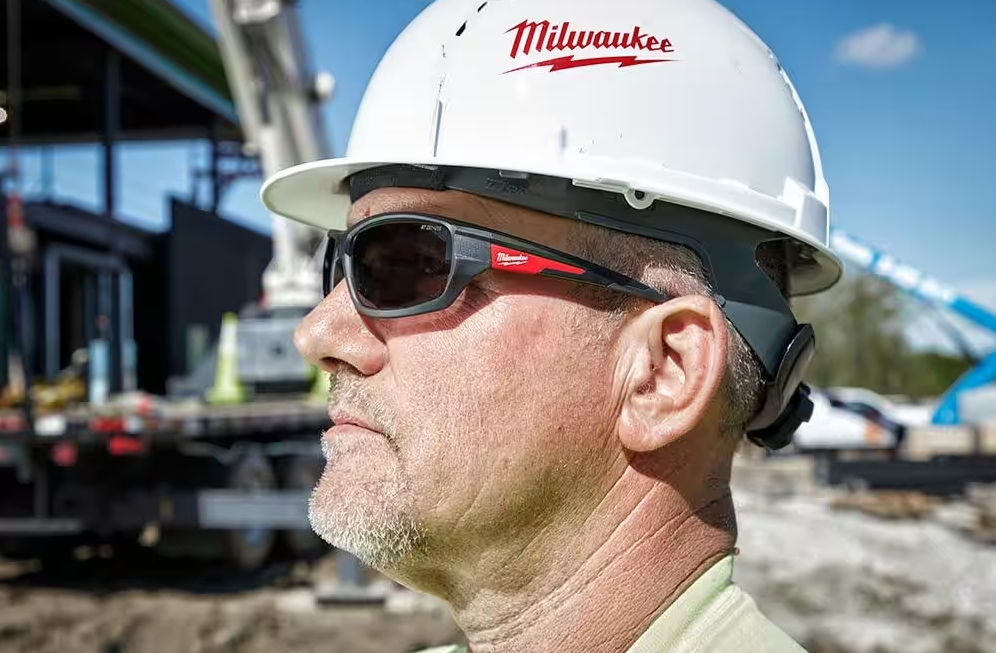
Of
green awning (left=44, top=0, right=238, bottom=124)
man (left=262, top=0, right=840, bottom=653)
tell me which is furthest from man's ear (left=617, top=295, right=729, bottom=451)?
green awning (left=44, top=0, right=238, bottom=124)

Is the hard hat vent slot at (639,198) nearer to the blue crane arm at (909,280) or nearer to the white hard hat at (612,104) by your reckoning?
the white hard hat at (612,104)

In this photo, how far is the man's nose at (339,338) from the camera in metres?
1.53

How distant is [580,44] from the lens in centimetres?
144

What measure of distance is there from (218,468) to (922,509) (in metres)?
9.37

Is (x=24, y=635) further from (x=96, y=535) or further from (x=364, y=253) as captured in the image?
(x=364, y=253)

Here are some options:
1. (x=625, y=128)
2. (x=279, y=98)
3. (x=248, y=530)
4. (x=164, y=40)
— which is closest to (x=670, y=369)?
(x=625, y=128)

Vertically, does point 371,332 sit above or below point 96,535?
above

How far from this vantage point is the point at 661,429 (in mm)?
1458

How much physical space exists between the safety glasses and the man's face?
26 millimetres

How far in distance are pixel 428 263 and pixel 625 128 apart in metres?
0.39

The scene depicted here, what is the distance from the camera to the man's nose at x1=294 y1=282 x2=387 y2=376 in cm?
153

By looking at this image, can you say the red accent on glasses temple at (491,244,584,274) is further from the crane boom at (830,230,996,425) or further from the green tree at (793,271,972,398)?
the green tree at (793,271,972,398)

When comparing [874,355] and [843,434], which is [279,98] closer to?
[843,434]

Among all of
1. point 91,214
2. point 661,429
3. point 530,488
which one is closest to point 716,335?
point 661,429
